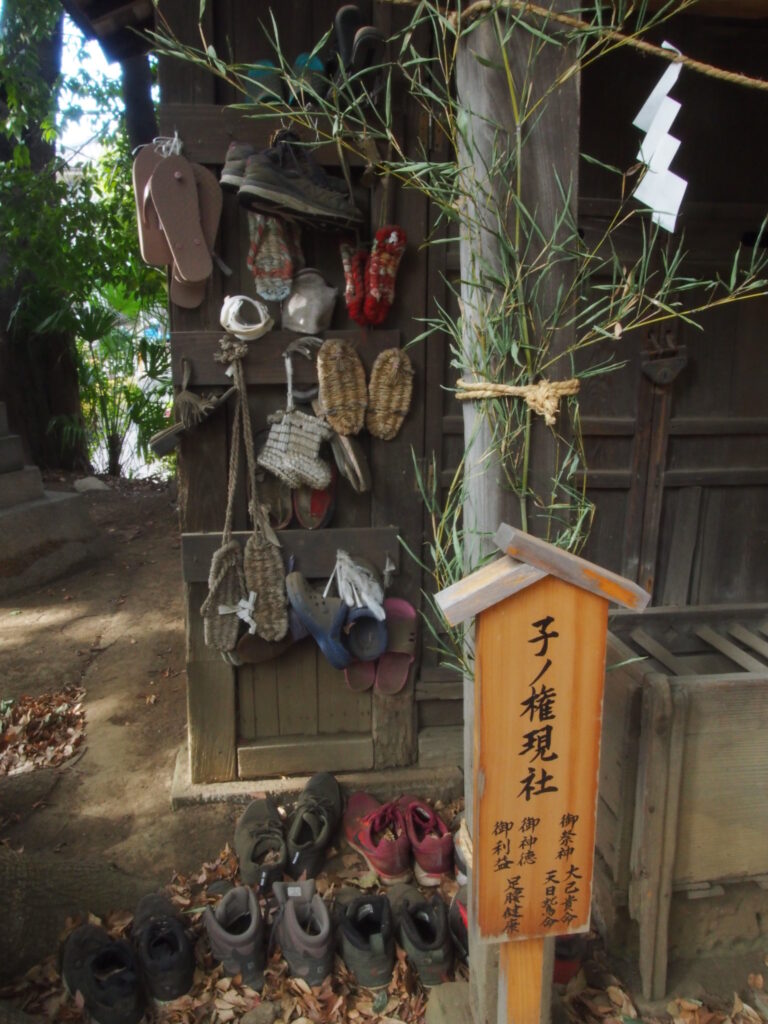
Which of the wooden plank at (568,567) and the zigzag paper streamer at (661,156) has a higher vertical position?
the zigzag paper streamer at (661,156)

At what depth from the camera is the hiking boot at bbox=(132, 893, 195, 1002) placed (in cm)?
217

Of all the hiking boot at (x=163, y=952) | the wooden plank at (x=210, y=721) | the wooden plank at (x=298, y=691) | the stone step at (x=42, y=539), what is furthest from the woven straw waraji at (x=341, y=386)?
the stone step at (x=42, y=539)

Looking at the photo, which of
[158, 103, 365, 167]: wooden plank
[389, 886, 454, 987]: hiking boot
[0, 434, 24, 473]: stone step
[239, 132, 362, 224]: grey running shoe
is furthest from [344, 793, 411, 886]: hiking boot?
[0, 434, 24, 473]: stone step

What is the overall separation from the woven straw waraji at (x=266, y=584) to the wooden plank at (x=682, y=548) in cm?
173

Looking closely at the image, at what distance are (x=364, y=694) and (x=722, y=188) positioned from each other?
2.56 metres

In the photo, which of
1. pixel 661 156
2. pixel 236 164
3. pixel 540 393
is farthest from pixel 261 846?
pixel 661 156

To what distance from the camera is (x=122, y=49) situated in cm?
374

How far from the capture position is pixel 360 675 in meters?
2.96

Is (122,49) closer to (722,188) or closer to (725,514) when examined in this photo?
(722,188)

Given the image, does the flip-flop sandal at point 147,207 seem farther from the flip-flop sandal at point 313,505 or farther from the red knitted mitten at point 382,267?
the flip-flop sandal at point 313,505

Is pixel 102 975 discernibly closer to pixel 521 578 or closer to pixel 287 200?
pixel 521 578

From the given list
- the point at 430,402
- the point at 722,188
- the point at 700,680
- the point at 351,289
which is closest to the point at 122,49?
the point at 351,289

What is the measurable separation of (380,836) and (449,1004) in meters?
0.76

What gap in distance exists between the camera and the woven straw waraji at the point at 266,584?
108 inches
